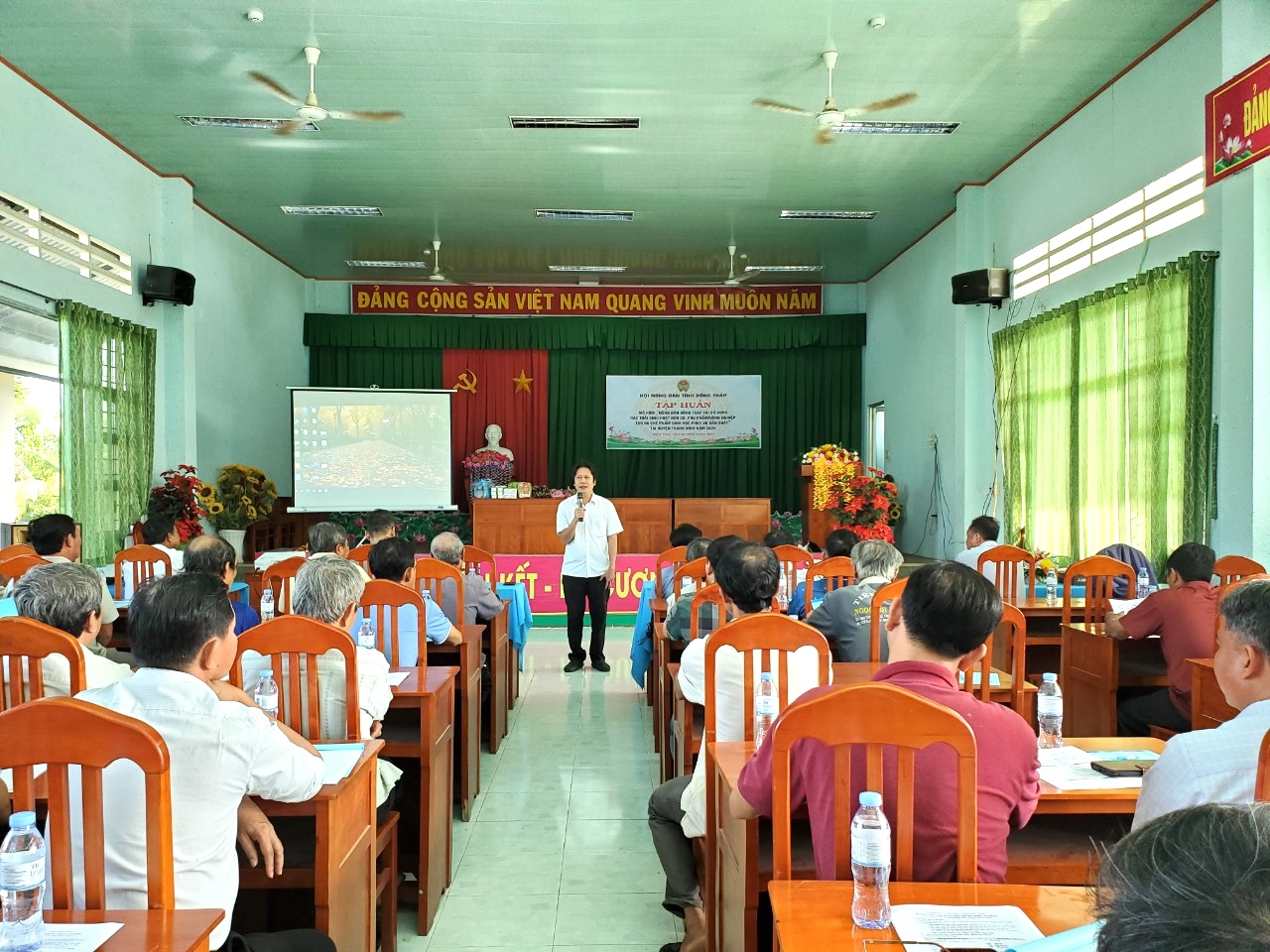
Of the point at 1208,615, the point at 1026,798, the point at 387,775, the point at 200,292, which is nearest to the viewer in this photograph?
the point at 1026,798

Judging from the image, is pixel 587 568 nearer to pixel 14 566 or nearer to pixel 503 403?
pixel 14 566

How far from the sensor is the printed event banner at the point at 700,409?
42.3 ft

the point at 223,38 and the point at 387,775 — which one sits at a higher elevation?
the point at 223,38

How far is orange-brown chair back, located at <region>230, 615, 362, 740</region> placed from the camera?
2494mm

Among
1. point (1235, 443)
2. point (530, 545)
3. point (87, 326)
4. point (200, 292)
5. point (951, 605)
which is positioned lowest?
point (530, 545)

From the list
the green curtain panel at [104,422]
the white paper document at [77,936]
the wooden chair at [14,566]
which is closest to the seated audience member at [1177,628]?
the white paper document at [77,936]

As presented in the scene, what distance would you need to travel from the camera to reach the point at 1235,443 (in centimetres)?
508

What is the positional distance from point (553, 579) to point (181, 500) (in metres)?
3.19

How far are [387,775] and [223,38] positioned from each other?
4.88m

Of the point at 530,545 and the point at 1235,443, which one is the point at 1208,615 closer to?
the point at 1235,443

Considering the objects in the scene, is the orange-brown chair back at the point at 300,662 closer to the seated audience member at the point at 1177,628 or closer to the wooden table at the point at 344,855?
the wooden table at the point at 344,855

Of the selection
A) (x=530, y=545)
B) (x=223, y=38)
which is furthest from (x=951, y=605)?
(x=530, y=545)

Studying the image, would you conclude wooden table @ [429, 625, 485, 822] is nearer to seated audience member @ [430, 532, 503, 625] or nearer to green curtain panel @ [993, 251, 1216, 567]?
seated audience member @ [430, 532, 503, 625]

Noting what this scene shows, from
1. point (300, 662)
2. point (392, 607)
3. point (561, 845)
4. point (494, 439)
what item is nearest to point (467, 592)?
point (392, 607)
